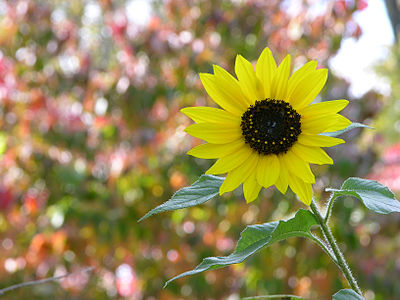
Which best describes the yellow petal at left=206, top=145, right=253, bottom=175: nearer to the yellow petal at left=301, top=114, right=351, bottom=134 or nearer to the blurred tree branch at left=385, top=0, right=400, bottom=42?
the yellow petal at left=301, top=114, right=351, bottom=134

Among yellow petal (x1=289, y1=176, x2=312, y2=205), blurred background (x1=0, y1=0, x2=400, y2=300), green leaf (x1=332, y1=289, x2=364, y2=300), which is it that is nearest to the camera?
green leaf (x1=332, y1=289, x2=364, y2=300)

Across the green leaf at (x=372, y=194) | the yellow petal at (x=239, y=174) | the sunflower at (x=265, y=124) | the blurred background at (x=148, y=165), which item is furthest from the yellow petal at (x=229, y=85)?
the blurred background at (x=148, y=165)

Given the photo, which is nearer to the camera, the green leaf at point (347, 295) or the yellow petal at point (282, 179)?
the green leaf at point (347, 295)

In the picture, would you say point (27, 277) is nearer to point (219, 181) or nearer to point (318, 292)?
point (318, 292)

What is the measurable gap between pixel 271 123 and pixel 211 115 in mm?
116

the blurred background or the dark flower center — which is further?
the blurred background

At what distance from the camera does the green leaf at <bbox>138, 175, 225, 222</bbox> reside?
0.80 m

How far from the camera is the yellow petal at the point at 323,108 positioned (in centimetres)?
89

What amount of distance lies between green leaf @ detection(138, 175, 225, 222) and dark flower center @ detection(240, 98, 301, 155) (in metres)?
0.10

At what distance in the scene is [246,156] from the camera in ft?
3.06

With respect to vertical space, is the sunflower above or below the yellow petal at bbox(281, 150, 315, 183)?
above

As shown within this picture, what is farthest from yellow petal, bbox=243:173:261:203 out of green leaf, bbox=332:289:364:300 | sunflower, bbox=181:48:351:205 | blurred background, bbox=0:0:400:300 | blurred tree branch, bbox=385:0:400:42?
blurred tree branch, bbox=385:0:400:42

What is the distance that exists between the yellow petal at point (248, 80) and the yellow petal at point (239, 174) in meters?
A: 0.11

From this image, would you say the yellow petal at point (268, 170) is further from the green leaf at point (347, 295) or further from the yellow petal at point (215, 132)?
the green leaf at point (347, 295)
